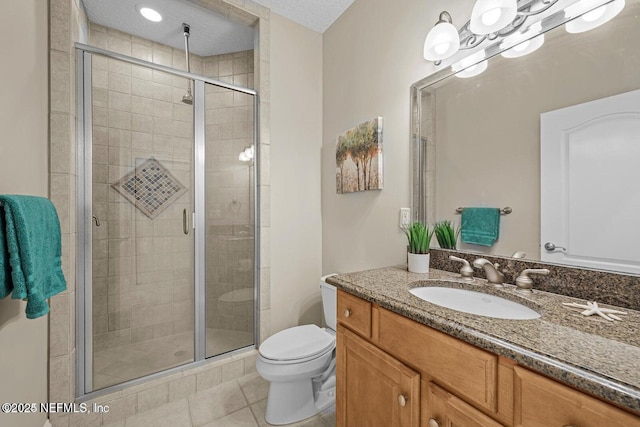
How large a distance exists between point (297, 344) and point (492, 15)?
1822 millimetres

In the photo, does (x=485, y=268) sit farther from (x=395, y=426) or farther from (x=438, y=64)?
(x=438, y=64)

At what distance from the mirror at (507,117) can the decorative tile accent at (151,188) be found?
164 cm

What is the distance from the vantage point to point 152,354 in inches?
71.4

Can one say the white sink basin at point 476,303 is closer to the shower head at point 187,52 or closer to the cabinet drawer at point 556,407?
the cabinet drawer at point 556,407

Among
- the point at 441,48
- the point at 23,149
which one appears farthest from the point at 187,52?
the point at 441,48

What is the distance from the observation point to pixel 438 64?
1.35 metres

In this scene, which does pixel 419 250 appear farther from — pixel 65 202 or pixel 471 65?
pixel 65 202

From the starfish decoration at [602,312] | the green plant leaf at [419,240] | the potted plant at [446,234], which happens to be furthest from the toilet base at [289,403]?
the starfish decoration at [602,312]

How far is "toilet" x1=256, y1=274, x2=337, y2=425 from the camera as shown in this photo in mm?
1423

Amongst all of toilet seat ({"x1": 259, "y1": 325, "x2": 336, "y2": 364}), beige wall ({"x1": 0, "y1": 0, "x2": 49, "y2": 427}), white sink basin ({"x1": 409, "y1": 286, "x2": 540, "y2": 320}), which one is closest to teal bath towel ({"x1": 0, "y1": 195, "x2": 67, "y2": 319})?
beige wall ({"x1": 0, "y1": 0, "x2": 49, "y2": 427})

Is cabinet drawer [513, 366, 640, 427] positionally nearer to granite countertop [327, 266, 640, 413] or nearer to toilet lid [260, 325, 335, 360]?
granite countertop [327, 266, 640, 413]

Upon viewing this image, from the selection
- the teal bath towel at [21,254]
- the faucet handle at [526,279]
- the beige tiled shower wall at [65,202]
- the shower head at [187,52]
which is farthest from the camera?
the shower head at [187,52]

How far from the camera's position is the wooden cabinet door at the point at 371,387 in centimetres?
82

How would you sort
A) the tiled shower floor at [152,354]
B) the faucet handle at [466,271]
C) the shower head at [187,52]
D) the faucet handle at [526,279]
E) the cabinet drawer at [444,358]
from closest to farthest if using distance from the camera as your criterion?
the cabinet drawer at [444,358]
the faucet handle at [526,279]
the faucet handle at [466,271]
the tiled shower floor at [152,354]
the shower head at [187,52]
